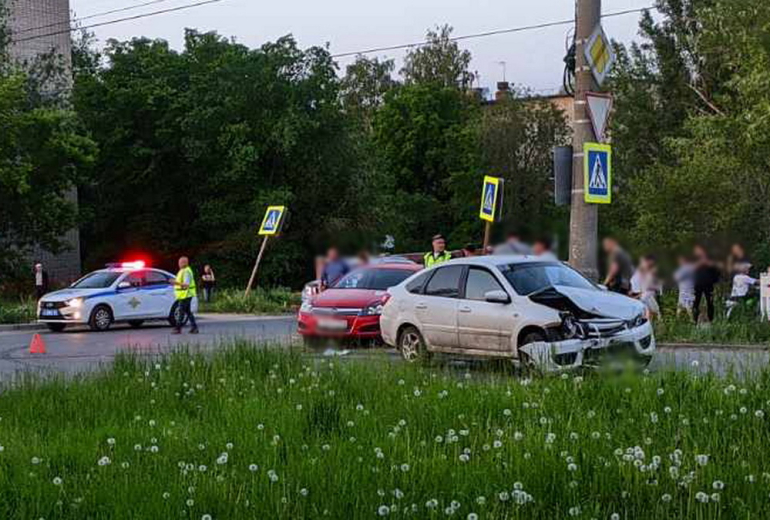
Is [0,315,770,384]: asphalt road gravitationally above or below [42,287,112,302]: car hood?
below

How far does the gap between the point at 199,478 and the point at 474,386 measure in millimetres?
3339

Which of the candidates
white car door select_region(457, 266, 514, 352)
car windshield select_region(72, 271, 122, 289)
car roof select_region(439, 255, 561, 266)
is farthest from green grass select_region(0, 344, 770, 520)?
car windshield select_region(72, 271, 122, 289)

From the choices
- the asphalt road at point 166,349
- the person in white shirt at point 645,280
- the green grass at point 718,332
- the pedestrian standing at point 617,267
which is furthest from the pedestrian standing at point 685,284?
the pedestrian standing at point 617,267

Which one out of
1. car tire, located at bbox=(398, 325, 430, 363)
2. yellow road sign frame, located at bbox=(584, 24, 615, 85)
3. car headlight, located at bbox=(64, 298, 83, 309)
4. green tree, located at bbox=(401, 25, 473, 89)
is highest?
green tree, located at bbox=(401, 25, 473, 89)

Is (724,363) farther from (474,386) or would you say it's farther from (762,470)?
(762,470)

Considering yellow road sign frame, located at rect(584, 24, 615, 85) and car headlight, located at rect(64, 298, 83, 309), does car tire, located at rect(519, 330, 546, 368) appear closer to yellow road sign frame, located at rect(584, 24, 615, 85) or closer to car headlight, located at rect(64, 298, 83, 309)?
Answer: yellow road sign frame, located at rect(584, 24, 615, 85)

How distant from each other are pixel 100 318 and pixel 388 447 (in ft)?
63.6

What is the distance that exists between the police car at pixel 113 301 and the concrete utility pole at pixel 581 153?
13126 mm

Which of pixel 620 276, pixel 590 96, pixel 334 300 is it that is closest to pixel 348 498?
pixel 590 96

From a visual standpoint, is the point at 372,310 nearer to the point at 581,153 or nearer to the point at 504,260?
the point at 504,260

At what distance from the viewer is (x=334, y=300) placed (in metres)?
17.4

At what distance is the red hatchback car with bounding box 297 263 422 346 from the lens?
55.1 feet

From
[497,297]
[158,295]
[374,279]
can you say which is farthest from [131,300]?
[497,297]

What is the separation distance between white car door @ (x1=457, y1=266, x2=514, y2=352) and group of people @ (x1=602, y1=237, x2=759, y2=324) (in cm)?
213
